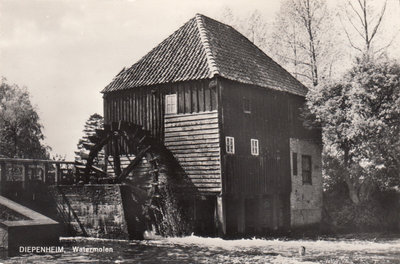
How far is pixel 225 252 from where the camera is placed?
1584 centimetres

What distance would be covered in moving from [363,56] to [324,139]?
4.06m

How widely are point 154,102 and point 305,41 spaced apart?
11.2 metres

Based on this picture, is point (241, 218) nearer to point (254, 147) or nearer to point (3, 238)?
point (254, 147)

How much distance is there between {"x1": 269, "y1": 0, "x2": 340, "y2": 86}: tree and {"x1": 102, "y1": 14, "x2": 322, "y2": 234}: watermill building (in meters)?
4.24

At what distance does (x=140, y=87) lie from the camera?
851 inches

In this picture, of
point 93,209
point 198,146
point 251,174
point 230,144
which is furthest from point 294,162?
point 93,209

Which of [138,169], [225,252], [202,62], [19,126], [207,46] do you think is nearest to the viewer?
[225,252]

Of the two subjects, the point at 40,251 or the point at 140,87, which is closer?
the point at 40,251

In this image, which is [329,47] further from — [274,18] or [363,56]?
[363,56]

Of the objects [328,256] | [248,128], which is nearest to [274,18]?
[248,128]

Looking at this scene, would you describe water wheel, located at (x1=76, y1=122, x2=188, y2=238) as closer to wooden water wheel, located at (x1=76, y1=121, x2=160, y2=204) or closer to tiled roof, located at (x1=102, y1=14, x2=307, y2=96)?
wooden water wheel, located at (x1=76, y1=121, x2=160, y2=204)

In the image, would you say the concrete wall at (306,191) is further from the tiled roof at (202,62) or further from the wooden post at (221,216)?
the wooden post at (221,216)

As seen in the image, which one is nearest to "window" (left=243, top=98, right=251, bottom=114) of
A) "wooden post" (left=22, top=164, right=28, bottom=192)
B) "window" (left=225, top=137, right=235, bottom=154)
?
"window" (left=225, top=137, right=235, bottom=154)

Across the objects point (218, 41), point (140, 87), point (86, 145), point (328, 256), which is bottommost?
point (328, 256)
